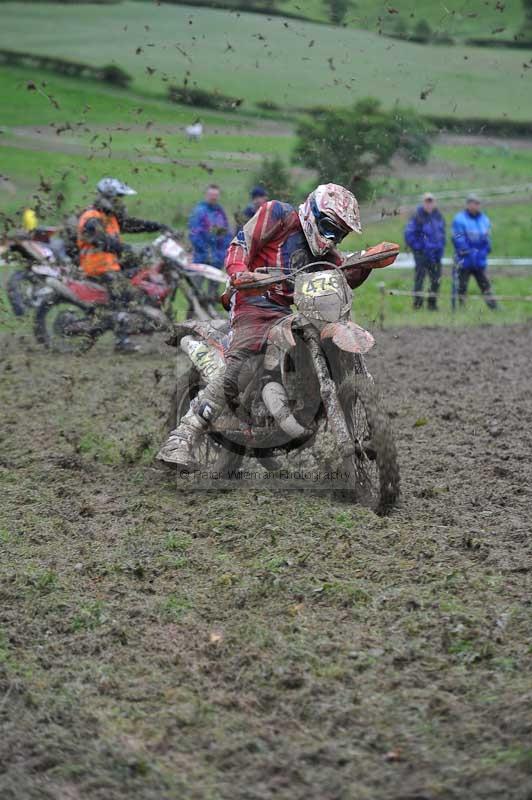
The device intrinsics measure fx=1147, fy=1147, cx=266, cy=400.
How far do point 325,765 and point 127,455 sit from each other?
16.9 ft

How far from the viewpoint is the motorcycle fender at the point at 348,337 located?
21.9 feet

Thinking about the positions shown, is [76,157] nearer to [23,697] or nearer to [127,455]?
[127,455]

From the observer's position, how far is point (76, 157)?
87.7ft

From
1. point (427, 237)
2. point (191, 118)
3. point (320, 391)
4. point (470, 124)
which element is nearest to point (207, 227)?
point (191, 118)

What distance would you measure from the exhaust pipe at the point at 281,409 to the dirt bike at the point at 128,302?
22.7 feet

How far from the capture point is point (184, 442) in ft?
25.7

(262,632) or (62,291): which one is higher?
(62,291)

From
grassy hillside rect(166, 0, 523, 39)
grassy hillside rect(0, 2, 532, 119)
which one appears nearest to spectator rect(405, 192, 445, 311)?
grassy hillside rect(0, 2, 532, 119)

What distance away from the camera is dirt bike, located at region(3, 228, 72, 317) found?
1452cm

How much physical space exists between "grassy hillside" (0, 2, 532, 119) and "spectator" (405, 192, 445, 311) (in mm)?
1568

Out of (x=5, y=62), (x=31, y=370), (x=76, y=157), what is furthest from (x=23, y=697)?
(x=5, y=62)

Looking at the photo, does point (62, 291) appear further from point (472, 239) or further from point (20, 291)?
point (472, 239)

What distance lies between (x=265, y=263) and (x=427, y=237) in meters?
10.2

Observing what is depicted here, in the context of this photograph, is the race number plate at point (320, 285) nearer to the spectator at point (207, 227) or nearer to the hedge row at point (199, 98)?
the spectator at point (207, 227)
